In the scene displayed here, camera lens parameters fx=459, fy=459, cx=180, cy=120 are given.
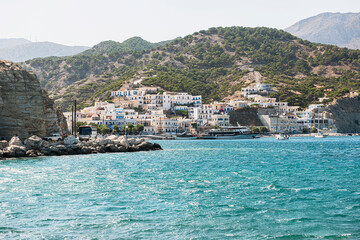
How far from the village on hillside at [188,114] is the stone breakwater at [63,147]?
57469 millimetres

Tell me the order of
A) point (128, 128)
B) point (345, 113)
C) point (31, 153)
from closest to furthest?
point (31, 153)
point (128, 128)
point (345, 113)

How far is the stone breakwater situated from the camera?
136 ft

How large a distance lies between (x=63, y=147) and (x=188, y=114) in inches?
3771

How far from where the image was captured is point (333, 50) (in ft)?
651

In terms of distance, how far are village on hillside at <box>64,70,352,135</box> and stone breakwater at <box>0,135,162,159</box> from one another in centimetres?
5747

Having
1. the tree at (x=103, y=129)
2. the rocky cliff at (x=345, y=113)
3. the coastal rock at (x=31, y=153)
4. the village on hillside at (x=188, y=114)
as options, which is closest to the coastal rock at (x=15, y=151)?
the coastal rock at (x=31, y=153)

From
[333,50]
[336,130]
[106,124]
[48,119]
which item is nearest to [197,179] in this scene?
[48,119]

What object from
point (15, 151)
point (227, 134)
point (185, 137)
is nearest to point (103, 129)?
point (185, 137)

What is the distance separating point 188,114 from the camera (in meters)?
142

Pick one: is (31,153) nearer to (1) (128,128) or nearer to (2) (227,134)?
(2) (227,134)

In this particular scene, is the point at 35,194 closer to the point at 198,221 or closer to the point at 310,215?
the point at 198,221

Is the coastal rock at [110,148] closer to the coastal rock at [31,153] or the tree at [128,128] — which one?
the coastal rock at [31,153]

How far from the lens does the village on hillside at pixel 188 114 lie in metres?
127

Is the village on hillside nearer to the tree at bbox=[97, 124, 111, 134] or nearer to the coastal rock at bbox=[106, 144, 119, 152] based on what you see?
the tree at bbox=[97, 124, 111, 134]
